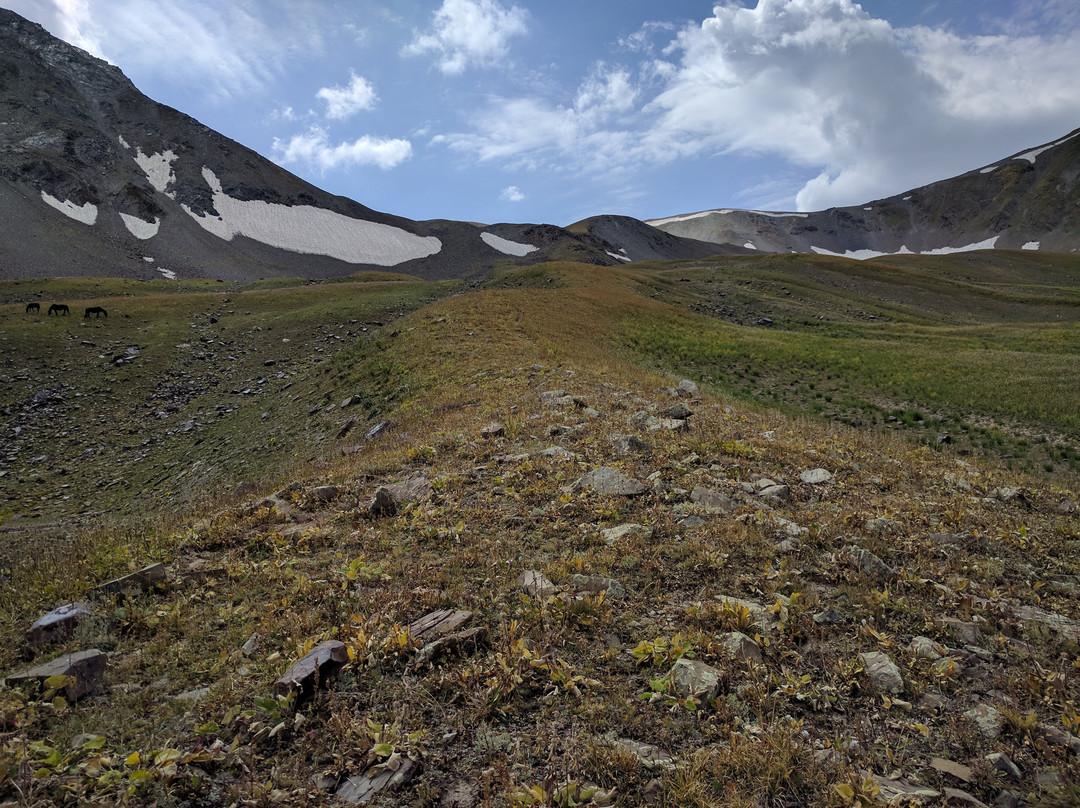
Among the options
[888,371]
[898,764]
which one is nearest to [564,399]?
[898,764]

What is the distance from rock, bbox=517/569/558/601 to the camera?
6.32 metres

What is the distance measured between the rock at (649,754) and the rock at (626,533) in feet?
11.3

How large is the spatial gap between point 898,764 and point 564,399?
38.7 feet

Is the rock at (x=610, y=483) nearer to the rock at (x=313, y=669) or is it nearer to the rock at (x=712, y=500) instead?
the rock at (x=712, y=500)

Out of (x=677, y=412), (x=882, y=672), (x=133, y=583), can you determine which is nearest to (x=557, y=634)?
(x=882, y=672)

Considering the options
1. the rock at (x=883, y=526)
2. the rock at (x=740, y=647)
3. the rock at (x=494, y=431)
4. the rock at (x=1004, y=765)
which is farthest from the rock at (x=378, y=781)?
the rock at (x=494, y=431)

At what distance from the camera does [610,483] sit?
380 inches

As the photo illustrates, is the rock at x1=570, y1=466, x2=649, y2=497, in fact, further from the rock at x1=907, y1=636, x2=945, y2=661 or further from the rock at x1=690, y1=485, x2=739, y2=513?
the rock at x1=907, y1=636, x2=945, y2=661

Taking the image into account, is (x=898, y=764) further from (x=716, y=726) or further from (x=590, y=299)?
(x=590, y=299)

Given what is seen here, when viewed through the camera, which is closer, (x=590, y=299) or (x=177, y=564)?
(x=177, y=564)

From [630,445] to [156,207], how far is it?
165310mm

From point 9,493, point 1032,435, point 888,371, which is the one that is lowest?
point 9,493

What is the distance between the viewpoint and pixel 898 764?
4.18 meters

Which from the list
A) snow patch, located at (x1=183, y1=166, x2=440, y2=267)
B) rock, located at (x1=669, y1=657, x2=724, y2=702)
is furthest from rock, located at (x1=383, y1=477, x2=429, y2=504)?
snow patch, located at (x1=183, y1=166, x2=440, y2=267)
